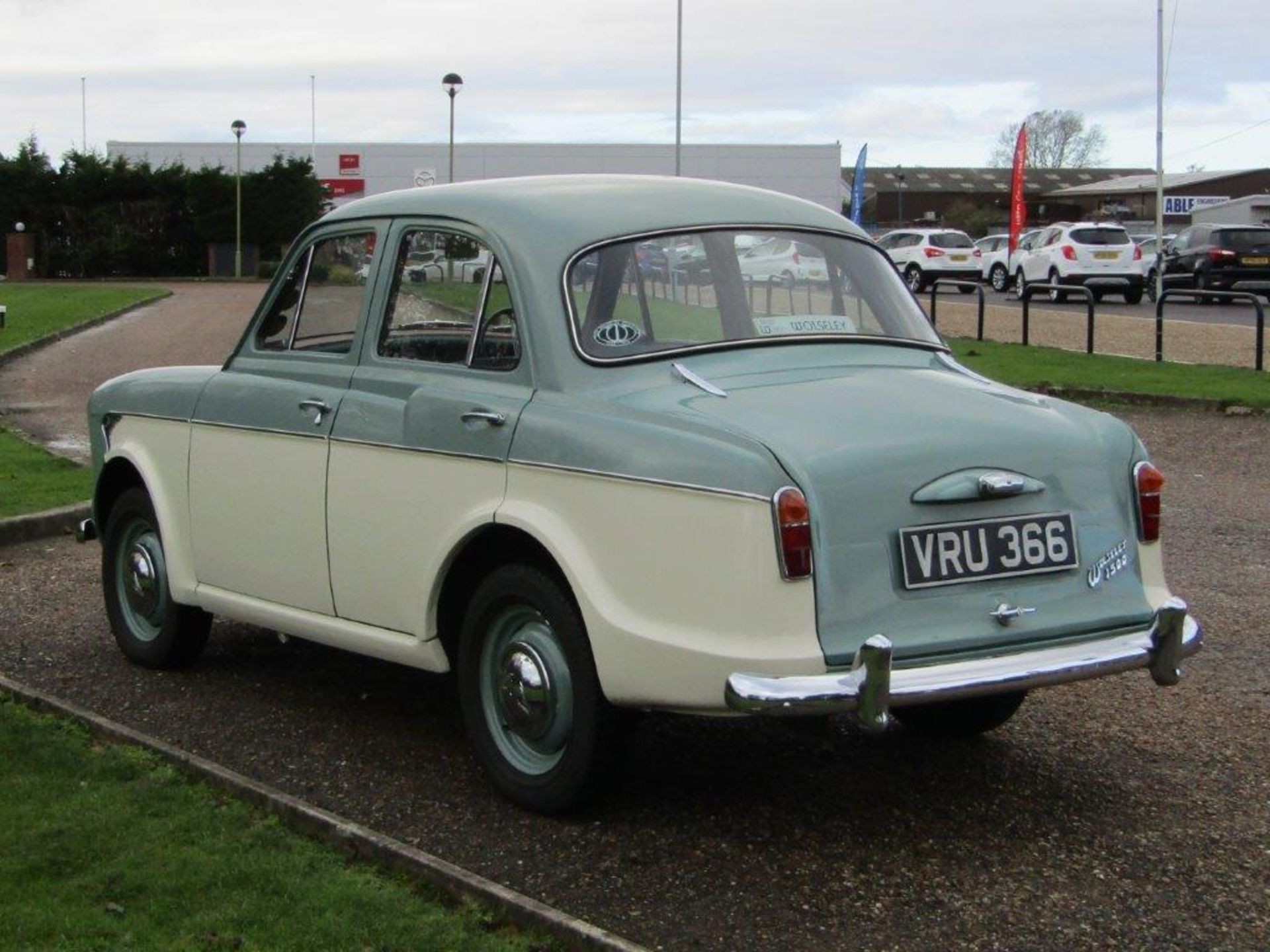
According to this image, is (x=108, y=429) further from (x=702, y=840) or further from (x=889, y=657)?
(x=889, y=657)

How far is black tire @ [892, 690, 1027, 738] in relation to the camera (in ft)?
19.9

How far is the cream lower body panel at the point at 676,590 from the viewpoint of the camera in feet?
15.3

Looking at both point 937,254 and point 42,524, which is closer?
point 42,524

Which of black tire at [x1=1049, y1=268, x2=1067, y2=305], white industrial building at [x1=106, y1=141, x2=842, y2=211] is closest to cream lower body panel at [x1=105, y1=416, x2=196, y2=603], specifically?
black tire at [x1=1049, y1=268, x2=1067, y2=305]

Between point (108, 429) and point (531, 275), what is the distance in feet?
8.40

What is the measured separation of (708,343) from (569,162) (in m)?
71.7

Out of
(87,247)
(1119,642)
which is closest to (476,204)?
(1119,642)

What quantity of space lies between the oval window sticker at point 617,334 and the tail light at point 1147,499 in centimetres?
150

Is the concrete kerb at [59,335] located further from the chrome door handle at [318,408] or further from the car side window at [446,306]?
the car side window at [446,306]

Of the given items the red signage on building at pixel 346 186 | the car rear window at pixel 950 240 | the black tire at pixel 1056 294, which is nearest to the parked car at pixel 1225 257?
the black tire at pixel 1056 294

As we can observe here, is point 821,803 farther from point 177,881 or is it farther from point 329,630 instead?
point 177,881

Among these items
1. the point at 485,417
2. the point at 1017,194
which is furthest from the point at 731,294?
the point at 1017,194

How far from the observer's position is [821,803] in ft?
17.9

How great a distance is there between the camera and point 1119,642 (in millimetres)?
5129
